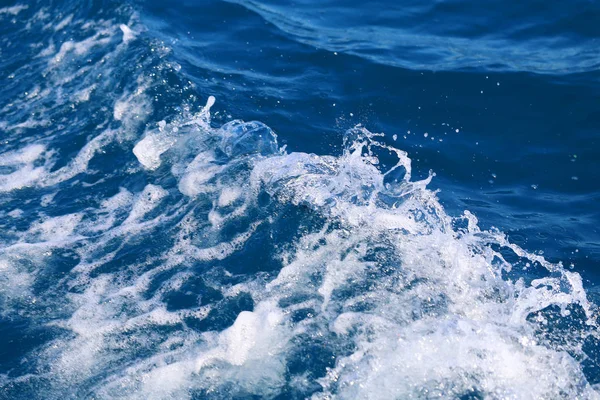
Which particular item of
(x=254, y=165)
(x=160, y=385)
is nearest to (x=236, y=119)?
(x=254, y=165)

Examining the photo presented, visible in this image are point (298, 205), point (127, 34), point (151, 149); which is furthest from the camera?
point (127, 34)

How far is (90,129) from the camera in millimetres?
5812

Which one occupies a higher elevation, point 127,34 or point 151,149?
point 127,34

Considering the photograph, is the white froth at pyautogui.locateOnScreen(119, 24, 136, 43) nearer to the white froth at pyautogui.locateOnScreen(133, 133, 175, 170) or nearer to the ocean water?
the ocean water

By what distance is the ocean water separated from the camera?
3.30 meters

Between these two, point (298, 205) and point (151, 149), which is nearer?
point (298, 205)

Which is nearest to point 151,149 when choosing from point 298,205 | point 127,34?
point 298,205

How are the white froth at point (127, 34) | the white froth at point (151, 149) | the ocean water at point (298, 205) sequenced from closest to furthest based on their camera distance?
the ocean water at point (298, 205) < the white froth at point (151, 149) < the white froth at point (127, 34)

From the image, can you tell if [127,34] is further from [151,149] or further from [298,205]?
[298,205]

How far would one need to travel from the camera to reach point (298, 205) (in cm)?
441

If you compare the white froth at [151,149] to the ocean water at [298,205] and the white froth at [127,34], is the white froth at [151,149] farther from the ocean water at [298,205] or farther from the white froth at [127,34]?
the white froth at [127,34]

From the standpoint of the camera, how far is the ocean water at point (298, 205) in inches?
130

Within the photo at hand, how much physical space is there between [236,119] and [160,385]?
3.03 m

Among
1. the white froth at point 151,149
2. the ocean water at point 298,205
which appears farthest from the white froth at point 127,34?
the white froth at point 151,149
